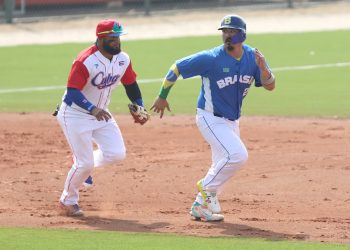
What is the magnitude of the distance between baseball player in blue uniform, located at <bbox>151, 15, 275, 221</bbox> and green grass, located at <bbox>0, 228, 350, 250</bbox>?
37.4 inches

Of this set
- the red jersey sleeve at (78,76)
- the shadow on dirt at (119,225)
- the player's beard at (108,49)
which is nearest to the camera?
the shadow on dirt at (119,225)

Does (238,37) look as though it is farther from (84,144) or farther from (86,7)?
(86,7)

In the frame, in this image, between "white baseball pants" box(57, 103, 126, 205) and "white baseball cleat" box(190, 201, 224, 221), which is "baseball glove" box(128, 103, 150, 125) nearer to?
"white baseball pants" box(57, 103, 126, 205)

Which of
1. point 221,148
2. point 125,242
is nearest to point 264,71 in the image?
point 221,148

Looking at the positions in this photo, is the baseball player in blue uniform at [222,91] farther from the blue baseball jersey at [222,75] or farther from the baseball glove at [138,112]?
the baseball glove at [138,112]

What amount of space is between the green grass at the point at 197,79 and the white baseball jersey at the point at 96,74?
6.73 metres

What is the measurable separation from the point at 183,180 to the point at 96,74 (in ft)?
8.27

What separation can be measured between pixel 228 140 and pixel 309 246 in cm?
160

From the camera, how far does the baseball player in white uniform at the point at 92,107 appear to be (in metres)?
9.94

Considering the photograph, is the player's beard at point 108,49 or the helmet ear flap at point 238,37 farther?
the player's beard at point 108,49

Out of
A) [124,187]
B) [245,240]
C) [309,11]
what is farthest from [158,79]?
[309,11]

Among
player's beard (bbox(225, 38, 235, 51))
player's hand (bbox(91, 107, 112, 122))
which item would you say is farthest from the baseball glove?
player's beard (bbox(225, 38, 235, 51))

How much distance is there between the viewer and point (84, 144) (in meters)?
10.2

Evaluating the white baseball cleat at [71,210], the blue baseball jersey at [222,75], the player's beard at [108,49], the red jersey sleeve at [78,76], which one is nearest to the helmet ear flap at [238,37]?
the blue baseball jersey at [222,75]
